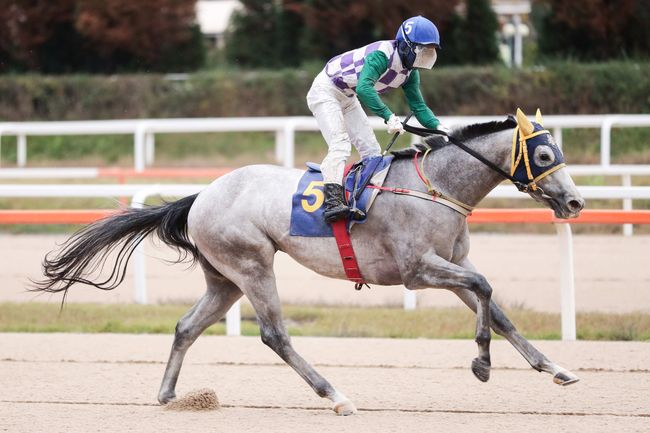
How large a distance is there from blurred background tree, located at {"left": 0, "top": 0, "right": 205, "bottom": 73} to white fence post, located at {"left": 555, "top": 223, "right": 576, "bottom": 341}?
14191mm

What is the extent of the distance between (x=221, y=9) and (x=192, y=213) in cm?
2456

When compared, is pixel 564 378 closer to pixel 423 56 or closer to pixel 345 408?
pixel 345 408

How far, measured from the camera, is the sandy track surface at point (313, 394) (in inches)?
208

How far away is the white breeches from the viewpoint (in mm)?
5762

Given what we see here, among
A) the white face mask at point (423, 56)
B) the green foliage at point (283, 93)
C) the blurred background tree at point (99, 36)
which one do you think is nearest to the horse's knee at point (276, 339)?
the white face mask at point (423, 56)

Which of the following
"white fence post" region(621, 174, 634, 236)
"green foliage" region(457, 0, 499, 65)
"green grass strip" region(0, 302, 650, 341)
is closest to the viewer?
"green grass strip" region(0, 302, 650, 341)

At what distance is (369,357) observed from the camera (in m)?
7.01

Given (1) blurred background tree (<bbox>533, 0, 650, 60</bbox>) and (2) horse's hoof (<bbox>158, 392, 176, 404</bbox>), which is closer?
(2) horse's hoof (<bbox>158, 392, 176, 404</bbox>)

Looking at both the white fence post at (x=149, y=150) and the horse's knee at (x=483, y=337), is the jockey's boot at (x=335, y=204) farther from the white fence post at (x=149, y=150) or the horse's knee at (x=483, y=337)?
the white fence post at (x=149, y=150)

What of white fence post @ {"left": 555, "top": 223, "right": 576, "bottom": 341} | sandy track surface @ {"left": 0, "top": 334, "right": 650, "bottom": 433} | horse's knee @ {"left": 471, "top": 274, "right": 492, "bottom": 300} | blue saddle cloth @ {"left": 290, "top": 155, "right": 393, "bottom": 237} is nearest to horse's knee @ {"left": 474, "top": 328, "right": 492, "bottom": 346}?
horse's knee @ {"left": 471, "top": 274, "right": 492, "bottom": 300}

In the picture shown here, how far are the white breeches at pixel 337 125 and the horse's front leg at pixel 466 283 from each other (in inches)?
23.8

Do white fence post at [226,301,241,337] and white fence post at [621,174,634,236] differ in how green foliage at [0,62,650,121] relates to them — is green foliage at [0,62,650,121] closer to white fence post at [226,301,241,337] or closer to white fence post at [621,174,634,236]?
white fence post at [621,174,634,236]

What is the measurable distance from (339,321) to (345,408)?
267 cm

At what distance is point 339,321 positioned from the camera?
8.13 metres
